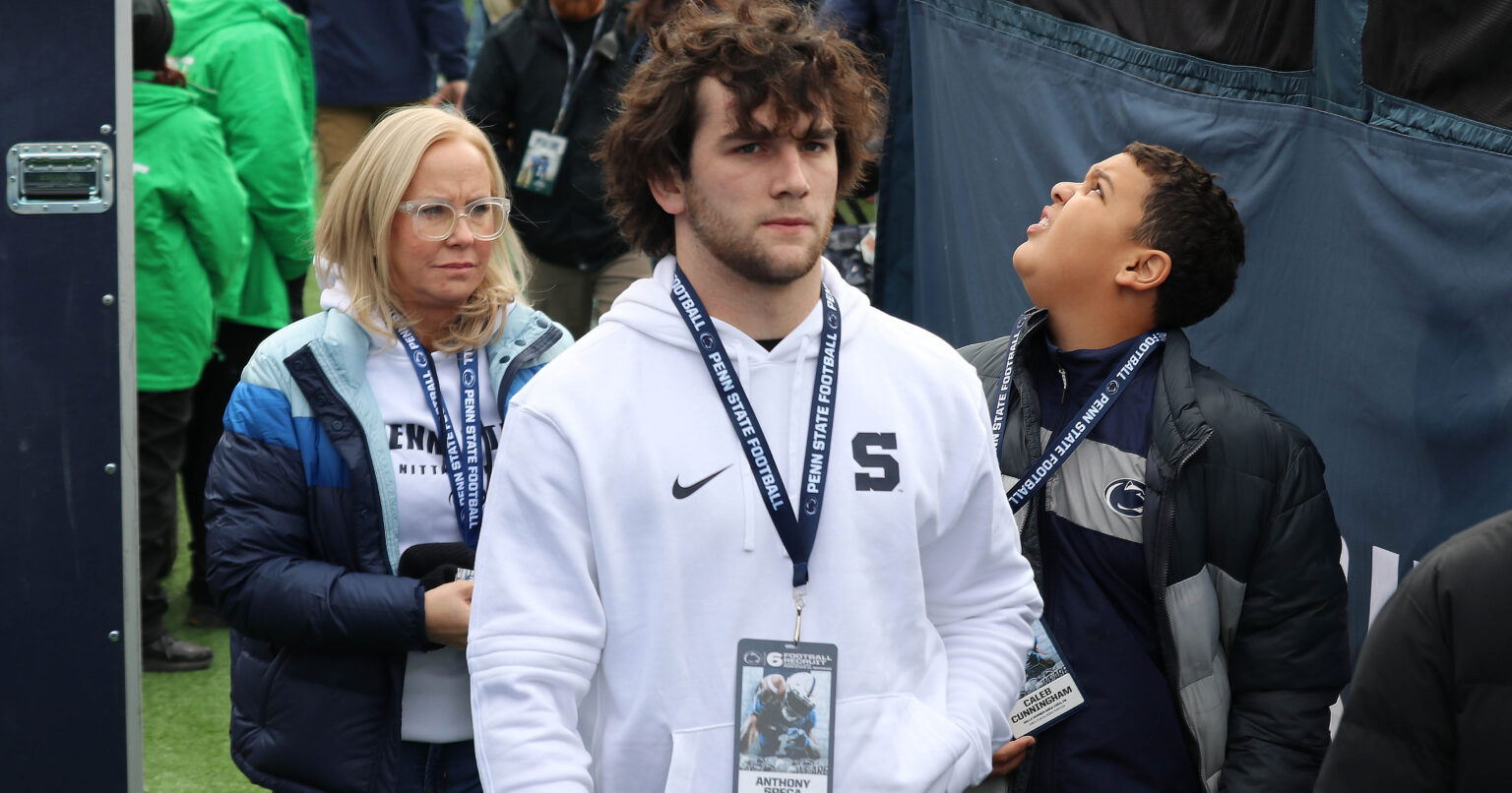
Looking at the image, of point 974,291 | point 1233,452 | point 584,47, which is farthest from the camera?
point 584,47

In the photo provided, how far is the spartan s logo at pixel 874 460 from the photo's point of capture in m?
2.14

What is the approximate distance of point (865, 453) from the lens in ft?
7.07

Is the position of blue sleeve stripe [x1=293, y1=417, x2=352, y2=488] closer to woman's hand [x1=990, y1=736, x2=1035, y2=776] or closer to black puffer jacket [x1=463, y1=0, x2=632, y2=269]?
woman's hand [x1=990, y1=736, x2=1035, y2=776]

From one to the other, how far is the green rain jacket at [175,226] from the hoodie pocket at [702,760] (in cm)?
361

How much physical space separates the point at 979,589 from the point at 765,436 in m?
0.44

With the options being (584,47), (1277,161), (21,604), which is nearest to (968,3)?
(1277,161)

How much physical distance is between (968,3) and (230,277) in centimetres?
271

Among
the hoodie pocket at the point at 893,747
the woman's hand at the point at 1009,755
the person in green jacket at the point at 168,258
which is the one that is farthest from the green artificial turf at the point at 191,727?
the hoodie pocket at the point at 893,747

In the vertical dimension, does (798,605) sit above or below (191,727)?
above

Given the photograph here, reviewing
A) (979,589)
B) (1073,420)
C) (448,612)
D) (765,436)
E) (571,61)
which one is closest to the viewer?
(765,436)

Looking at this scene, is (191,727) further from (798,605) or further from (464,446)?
(798,605)

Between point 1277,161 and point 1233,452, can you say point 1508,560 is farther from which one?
point 1277,161

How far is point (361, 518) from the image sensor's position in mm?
2760

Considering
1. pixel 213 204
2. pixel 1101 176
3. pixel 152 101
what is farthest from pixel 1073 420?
pixel 152 101
